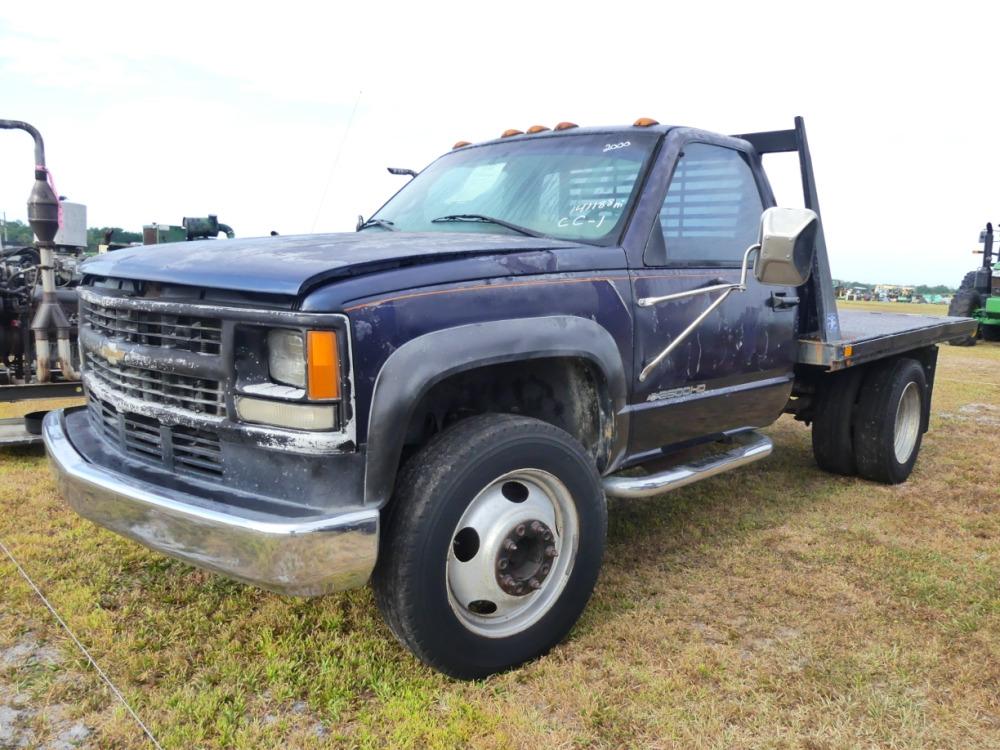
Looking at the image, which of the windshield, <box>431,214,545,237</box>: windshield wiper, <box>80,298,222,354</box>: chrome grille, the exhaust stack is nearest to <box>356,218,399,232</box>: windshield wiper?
the windshield

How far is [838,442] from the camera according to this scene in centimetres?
530

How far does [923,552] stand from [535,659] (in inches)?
89.6

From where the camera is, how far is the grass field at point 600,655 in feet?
7.88

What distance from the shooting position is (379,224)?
402 centimetres

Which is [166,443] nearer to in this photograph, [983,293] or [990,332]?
[983,293]

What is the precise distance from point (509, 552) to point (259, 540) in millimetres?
842

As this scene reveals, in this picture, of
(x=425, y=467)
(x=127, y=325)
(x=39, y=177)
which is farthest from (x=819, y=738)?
(x=39, y=177)

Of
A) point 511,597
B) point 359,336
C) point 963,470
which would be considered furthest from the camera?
point 963,470

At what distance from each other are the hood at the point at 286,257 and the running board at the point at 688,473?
3.25ft

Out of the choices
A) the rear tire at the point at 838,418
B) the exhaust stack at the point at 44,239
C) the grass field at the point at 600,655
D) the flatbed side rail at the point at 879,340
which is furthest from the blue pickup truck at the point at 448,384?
the exhaust stack at the point at 44,239

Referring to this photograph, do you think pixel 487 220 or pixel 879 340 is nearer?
pixel 487 220

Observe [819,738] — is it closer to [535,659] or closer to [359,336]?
[535,659]

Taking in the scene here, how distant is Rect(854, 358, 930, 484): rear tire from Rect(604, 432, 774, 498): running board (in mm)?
1304

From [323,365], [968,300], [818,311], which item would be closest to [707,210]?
[818,311]
